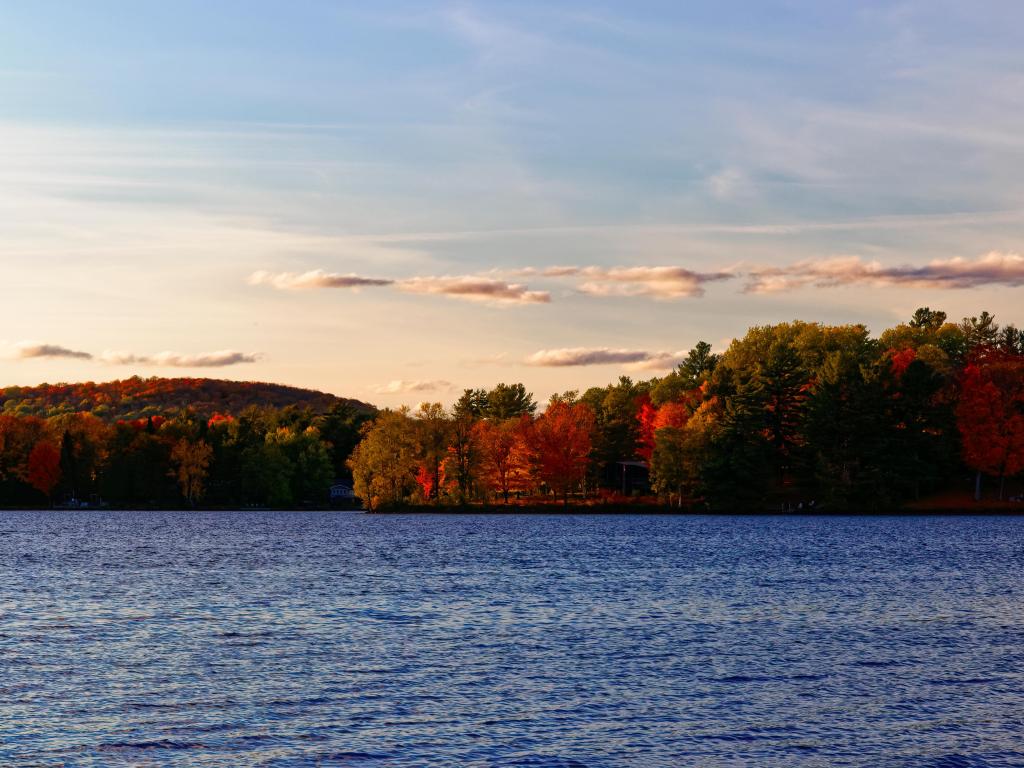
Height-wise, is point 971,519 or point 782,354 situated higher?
point 782,354

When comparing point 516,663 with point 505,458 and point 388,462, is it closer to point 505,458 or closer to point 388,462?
point 388,462

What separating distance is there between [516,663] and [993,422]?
132250 mm

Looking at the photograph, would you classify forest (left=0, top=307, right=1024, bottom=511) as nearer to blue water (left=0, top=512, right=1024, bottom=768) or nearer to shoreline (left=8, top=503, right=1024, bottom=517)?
shoreline (left=8, top=503, right=1024, bottom=517)

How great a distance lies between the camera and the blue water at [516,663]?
28.5 m

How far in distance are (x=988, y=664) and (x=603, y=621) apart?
16.6 meters

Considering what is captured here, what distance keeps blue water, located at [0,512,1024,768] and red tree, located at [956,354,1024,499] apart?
75.7 m

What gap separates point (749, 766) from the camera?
2662 cm

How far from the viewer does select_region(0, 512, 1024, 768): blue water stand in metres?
28.5

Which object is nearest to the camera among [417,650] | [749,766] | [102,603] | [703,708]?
[749,766]

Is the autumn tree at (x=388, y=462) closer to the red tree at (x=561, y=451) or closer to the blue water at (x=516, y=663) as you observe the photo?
the red tree at (x=561, y=451)

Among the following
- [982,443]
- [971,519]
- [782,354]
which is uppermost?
[782,354]

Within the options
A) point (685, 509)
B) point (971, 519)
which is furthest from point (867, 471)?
point (685, 509)

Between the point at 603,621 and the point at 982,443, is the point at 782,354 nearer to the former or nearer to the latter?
the point at 982,443

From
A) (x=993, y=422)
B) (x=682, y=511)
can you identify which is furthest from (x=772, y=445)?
(x=993, y=422)
